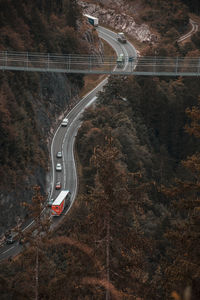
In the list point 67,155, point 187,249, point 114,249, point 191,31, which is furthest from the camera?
point 191,31

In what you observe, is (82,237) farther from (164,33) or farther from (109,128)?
(164,33)

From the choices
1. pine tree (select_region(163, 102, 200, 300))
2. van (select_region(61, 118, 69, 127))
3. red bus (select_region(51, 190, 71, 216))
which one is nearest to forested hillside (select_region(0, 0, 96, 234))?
van (select_region(61, 118, 69, 127))

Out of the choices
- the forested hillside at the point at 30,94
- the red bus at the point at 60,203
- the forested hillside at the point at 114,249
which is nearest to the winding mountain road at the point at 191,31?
the forested hillside at the point at 30,94

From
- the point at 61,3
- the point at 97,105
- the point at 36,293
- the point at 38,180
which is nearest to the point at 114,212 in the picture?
the point at 36,293

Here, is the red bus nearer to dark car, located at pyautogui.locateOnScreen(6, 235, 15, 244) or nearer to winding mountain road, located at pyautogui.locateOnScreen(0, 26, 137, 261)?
winding mountain road, located at pyautogui.locateOnScreen(0, 26, 137, 261)

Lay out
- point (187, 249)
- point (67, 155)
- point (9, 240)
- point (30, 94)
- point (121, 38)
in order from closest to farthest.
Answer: point (187, 249) → point (9, 240) → point (30, 94) → point (67, 155) → point (121, 38)

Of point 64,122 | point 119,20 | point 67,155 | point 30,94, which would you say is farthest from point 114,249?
point 119,20

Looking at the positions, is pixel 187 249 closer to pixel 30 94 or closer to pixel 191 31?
pixel 30 94
